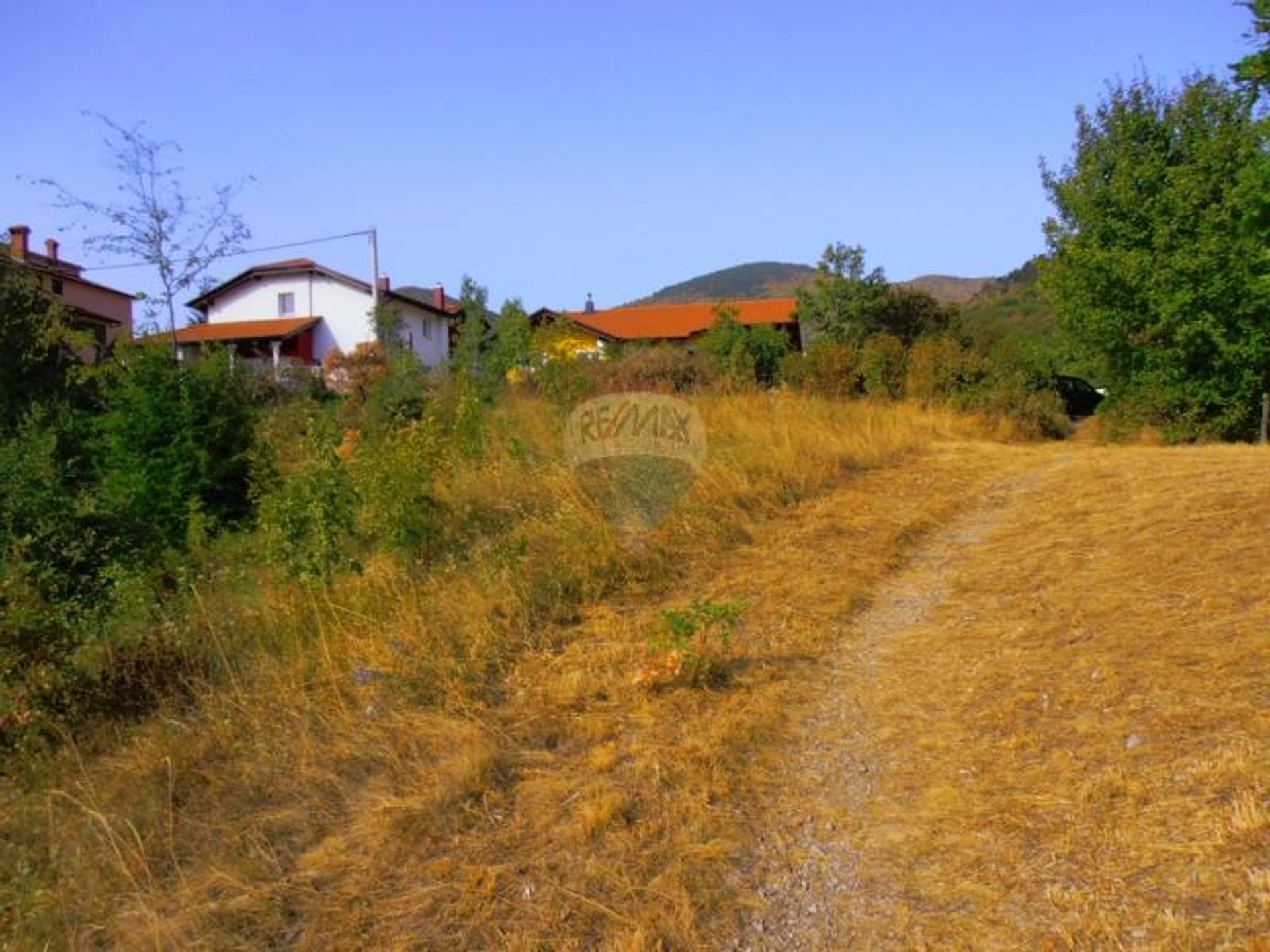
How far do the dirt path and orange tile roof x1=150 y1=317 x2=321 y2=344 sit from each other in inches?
1512

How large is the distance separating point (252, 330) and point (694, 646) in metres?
41.4

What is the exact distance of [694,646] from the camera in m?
4.00

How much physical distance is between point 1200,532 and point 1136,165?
11605 mm

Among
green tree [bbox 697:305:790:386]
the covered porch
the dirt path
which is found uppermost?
the covered porch

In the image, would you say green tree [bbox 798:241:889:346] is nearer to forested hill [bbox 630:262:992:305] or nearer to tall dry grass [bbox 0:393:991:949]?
tall dry grass [bbox 0:393:991:949]

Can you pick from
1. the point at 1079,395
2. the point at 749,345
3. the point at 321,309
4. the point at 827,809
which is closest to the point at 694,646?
the point at 827,809

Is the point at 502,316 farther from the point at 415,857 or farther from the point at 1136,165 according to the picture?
the point at 415,857

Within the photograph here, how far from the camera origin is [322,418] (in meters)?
6.53

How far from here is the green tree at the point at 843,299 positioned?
29.3m

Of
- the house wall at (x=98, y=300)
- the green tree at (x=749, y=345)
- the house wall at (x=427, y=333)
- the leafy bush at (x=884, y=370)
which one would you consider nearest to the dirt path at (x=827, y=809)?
the leafy bush at (x=884, y=370)

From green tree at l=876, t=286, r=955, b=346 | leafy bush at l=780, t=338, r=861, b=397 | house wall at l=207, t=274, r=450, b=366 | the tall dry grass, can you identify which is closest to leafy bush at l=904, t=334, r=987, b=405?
leafy bush at l=780, t=338, r=861, b=397

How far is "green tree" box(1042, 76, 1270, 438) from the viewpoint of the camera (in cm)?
1322

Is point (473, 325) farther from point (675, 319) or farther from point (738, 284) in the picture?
point (738, 284)

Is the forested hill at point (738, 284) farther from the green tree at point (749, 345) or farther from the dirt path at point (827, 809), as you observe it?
the dirt path at point (827, 809)
